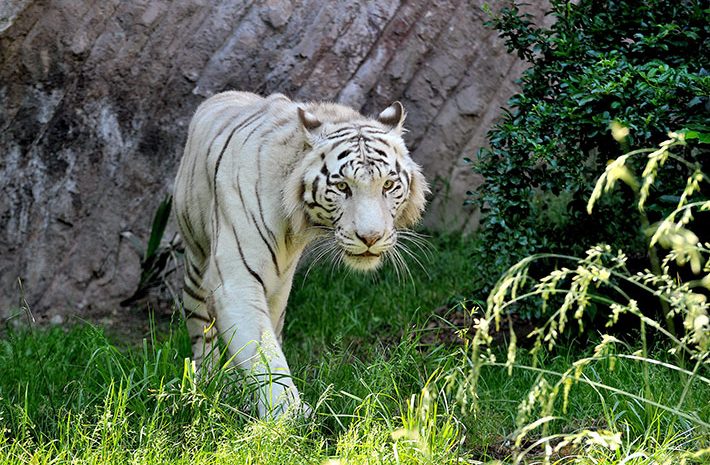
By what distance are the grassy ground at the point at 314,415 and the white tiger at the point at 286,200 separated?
0.28m

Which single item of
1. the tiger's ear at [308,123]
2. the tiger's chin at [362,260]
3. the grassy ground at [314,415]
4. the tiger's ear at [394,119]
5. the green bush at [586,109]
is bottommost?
the grassy ground at [314,415]

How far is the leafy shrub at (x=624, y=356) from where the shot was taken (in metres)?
2.32

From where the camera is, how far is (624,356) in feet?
9.37

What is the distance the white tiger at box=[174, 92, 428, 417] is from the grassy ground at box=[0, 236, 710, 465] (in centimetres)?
28

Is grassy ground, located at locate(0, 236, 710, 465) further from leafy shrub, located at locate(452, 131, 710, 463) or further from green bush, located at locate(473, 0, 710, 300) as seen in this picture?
green bush, located at locate(473, 0, 710, 300)

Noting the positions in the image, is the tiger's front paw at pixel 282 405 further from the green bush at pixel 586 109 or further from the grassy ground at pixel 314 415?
the green bush at pixel 586 109

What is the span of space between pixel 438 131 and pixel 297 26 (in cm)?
137

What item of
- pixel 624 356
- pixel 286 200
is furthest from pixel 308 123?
pixel 624 356

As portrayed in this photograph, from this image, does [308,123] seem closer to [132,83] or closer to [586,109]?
[586,109]

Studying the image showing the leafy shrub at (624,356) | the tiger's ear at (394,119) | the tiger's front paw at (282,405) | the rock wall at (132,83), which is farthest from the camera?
the rock wall at (132,83)

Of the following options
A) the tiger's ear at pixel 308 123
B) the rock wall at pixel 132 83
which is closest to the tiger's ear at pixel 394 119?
the tiger's ear at pixel 308 123

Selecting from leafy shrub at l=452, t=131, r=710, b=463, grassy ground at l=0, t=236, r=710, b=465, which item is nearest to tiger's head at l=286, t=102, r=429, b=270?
grassy ground at l=0, t=236, r=710, b=465

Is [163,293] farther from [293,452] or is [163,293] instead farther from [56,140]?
[293,452]

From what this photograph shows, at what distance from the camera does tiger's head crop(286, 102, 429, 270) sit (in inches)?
164
